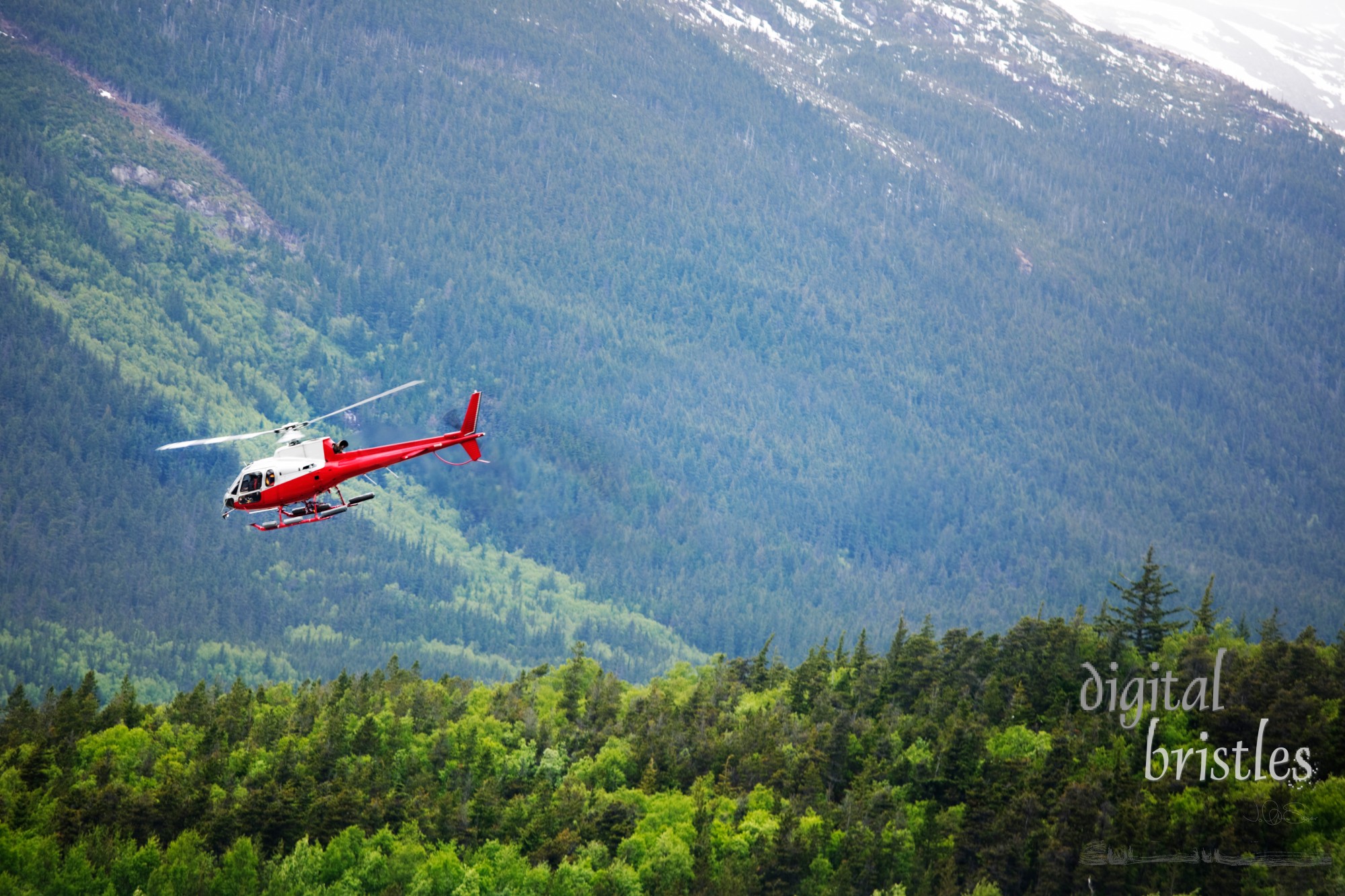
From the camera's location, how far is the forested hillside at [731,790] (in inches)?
4048

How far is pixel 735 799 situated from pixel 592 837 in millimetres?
11662

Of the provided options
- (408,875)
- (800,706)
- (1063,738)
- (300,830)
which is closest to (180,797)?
(300,830)

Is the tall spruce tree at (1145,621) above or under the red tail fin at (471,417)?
under

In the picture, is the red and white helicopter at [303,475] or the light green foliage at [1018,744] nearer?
the red and white helicopter at [303,475]

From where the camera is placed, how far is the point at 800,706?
141 metres

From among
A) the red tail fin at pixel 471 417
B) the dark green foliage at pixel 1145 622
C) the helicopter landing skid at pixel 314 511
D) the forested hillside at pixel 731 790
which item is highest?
the red tail fin at pixel 471 417

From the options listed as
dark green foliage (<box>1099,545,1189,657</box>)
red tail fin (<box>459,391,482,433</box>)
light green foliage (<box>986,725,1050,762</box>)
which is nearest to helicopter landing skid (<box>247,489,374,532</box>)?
red tail fin (<box>459,391,482,433</box>)

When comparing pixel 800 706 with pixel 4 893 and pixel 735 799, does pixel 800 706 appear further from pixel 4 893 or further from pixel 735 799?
pixel 4 893

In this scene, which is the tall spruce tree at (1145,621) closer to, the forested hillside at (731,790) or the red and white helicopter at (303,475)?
the forested hillside at (731,790)

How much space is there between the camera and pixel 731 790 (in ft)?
416

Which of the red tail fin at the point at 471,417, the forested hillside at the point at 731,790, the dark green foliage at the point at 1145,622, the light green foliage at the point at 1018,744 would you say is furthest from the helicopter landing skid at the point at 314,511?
the dark green foliage at the point at 1145,622

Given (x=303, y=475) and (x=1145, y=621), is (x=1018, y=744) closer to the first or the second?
(x=1145, y=621)

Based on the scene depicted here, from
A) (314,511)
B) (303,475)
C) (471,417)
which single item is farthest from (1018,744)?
(303,475)

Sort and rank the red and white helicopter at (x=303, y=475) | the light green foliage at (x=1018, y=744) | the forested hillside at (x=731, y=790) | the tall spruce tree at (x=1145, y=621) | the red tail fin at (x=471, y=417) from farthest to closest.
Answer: the tall spruce tree at (x=1145, y=621), the light green foliage at (x=1018, y=744), the forested hillside at (x=731, y=790), the red tail fin at (x=471, y=417), the red and white helicopter at (x=303, y=475)
